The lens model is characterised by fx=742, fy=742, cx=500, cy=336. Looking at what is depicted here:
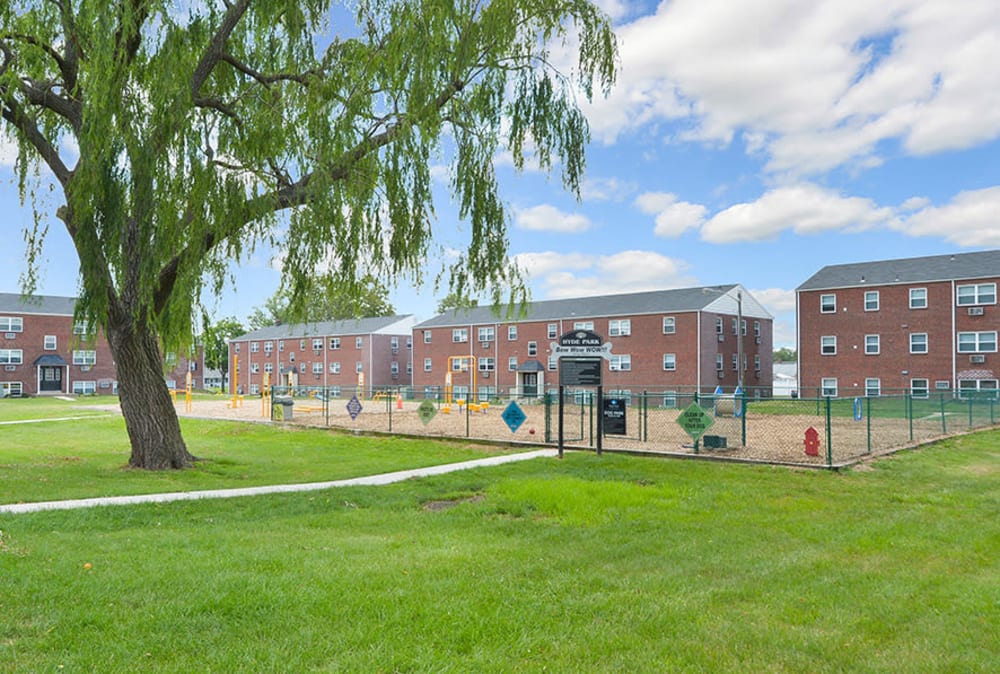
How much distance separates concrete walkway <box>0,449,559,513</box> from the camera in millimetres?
10086

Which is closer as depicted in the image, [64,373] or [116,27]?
[116,27]

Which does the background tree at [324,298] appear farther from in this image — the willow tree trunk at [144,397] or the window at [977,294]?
the window at [977,294]

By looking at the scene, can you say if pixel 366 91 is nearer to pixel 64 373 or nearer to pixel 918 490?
pixel 918 490

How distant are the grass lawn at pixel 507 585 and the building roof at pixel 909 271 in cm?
3619

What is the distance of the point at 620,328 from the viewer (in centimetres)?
5166

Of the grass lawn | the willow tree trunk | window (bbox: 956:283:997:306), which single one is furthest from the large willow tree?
window (bbox: 956:283:997:306)

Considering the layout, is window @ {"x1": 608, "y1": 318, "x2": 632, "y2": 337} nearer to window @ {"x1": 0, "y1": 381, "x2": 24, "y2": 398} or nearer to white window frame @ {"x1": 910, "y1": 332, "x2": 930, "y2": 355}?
white window frame @ {"x1": 910, "y1": 332, "x2": 930, "y2": 355}

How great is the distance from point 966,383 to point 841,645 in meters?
43.1

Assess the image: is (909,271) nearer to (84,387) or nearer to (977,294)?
(977,294)

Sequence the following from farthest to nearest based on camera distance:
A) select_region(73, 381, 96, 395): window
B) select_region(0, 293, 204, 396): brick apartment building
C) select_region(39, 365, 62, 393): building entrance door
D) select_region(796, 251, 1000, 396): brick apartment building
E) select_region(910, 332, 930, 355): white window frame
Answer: select_region(73, 381, 96, 395): window, select_region(39, 365, 62, 393): building entrance door, select_region(0, 293, 204, 396): brick apartment building, select_region(910, 332, 930, 355): white window frame, select_region(796, 251, 1000, 396): brick apartment building

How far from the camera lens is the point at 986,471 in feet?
48.2

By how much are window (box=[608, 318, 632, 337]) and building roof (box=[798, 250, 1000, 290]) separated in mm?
11172

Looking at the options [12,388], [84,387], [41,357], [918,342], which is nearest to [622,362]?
[918,342]

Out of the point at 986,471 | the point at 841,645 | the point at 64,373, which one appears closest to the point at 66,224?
the point at 841,645
